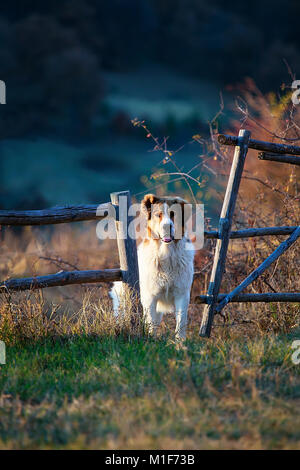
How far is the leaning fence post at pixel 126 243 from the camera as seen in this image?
5.55 meters

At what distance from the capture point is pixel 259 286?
274 inches

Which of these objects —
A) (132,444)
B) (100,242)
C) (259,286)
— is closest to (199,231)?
(259,286)

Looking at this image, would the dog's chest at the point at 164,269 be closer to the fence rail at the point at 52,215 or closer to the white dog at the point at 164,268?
the white dog at the point at 164,268

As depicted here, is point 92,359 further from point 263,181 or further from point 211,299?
point 263,181

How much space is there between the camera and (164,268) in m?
5.92

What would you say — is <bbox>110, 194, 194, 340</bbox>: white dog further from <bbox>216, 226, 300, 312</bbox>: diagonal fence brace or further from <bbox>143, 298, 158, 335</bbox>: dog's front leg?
<bbox>216, 226, 300, 312</bbox>: diagonal fence brace

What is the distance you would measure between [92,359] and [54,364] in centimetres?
33

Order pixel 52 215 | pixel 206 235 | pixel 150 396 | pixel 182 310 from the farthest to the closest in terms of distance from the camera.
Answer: pixel 182 310, pixel 206 235, pixel 52 215, pixel 150 396

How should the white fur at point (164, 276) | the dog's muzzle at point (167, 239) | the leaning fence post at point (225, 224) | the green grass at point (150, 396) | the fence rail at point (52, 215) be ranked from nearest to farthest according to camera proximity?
1. the green grass at point (150, 396)
2. the fence rail at point (52, 215)
3. the leaning fence post at point (225, 224)
4. the dog's muzzle at point (167, 239)
5. the white fur at point (164, 276)

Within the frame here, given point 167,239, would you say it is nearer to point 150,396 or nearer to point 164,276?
point 164,276

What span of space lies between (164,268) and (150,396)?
2454 millimetres

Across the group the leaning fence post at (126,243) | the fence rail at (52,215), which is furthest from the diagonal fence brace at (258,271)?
the fence rail at (52,215)

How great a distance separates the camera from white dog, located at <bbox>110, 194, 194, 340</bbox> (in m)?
5.70

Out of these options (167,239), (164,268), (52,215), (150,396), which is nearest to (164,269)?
(164,268)
